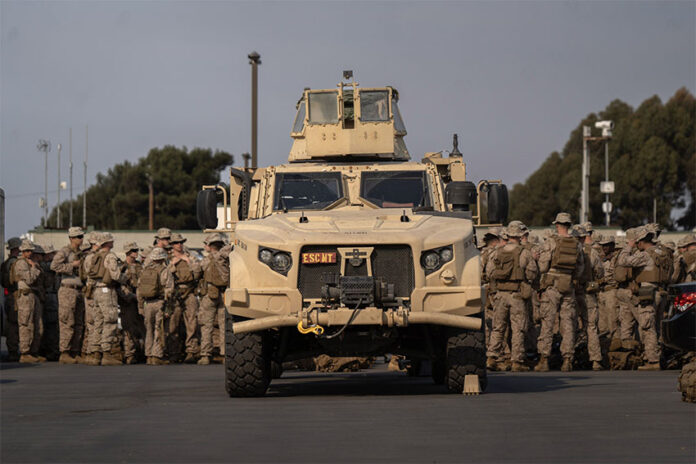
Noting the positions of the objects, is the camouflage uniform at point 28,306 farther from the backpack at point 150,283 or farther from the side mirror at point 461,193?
the side mirror at point 461,193

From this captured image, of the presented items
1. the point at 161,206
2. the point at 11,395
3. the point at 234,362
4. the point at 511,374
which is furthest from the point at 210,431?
the point at 161,206

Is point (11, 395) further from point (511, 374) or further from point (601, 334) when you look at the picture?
point (601, 334)

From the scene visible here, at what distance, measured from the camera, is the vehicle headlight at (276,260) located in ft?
42.8

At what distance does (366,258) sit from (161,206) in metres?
73.6

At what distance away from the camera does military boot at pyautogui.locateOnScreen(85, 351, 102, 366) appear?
2092 cm

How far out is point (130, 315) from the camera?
69.9 ft

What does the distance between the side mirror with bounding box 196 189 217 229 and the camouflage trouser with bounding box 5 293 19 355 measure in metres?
7.86

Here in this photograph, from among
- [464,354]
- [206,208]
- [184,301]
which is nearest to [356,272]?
[464,354]

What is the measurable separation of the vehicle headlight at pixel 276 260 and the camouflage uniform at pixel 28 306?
961 centimetres

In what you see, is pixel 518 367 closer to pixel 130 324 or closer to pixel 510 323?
pixel 510 323

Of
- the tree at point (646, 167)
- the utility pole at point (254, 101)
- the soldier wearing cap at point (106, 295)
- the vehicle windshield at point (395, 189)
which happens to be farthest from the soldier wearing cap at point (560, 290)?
the tree at point (646, 167)

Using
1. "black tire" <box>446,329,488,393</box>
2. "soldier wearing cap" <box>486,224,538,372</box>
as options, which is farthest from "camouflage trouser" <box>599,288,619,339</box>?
"black tire" <box>446,329,488,393</box>

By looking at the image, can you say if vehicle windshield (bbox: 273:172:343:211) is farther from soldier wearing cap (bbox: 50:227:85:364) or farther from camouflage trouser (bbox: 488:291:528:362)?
soldier wearing cap (bbox: 50:227:85:364)

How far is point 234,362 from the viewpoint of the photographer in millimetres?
13492
